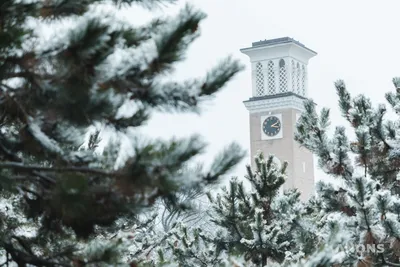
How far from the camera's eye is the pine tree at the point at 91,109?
16.5 feet

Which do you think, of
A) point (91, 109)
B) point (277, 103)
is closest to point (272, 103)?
point (277, 103)

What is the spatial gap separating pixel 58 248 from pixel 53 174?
1.04 metres

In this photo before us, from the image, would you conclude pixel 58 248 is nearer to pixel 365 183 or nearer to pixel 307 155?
pixel 365 183

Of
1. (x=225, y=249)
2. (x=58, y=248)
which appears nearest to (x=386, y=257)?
(x=225, y=249)

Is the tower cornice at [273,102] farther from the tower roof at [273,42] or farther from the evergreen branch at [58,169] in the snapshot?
the evergreen branch at [58,169]

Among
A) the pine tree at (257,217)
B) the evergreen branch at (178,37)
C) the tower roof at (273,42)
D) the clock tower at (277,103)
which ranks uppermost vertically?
the tower roof at (273,42)

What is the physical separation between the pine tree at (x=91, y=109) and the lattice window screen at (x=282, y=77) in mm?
62511

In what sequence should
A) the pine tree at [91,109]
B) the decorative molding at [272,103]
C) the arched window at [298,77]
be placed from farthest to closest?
the arched window at [298,77]
the decorative molding at [272,103]
the pine tree at [91,109]

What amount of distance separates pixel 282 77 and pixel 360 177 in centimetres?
6020

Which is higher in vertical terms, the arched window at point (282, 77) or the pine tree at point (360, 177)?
the arched window at point (282, 77)

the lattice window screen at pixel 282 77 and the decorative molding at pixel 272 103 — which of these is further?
the lattice window screen at pixel 282 77

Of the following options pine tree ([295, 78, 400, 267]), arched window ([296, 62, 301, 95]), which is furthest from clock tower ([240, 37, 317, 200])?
pine tree ([295, 78, 400, 267])

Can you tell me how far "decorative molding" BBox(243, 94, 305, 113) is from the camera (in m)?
67.4

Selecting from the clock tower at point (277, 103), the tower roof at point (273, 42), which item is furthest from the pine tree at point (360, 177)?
the tower roof at point (273, 42)
